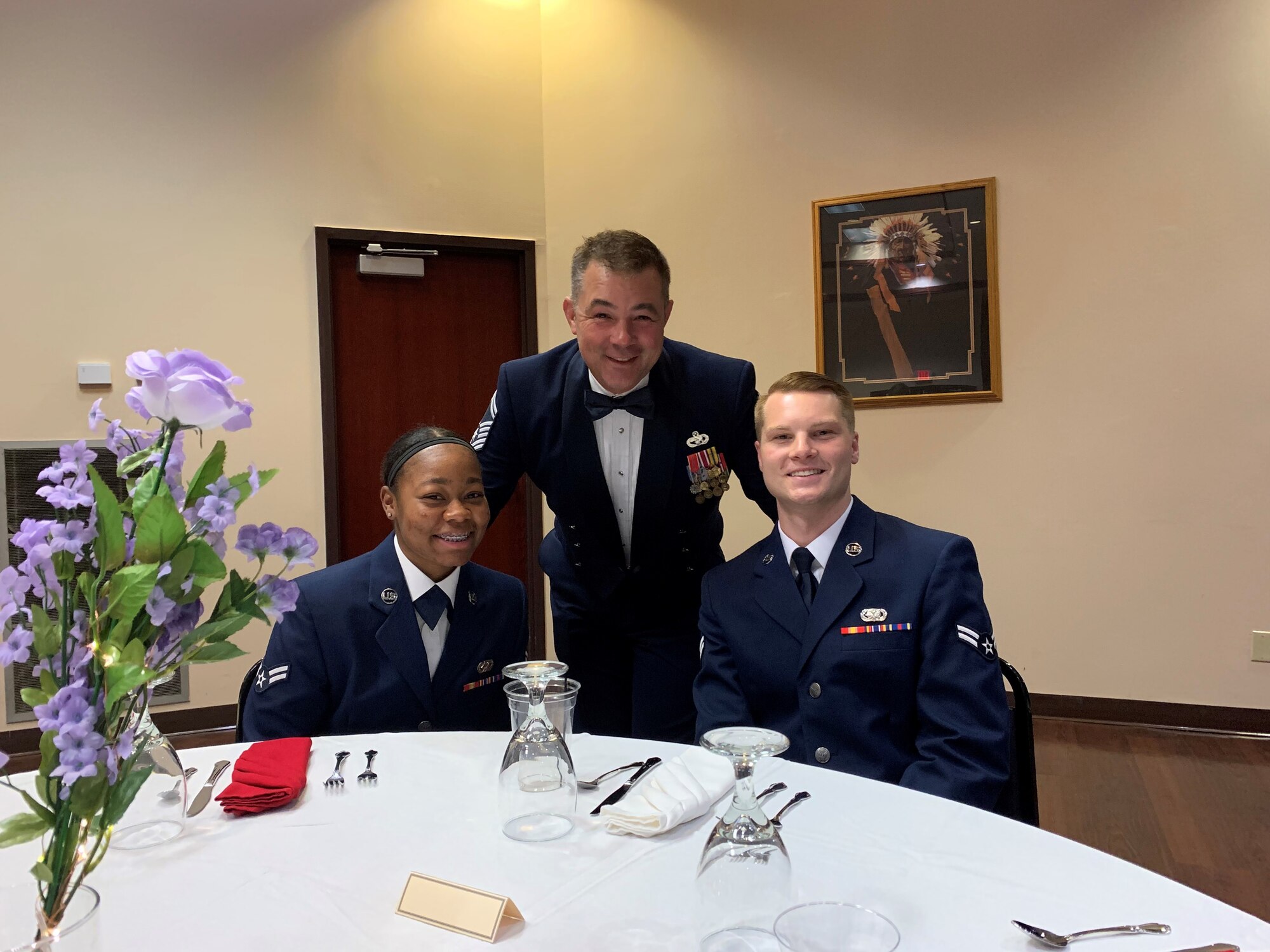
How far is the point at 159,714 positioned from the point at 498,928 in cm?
365

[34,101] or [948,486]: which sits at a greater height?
[34,101]

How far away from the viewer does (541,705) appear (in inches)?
42.3

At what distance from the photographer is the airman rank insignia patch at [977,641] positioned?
1.55 metres

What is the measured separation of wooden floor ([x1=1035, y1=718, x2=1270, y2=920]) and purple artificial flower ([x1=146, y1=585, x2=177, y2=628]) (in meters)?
2.47

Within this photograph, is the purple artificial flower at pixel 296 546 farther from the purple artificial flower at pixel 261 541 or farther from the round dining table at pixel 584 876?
A: the round dining table at pixel 584 876

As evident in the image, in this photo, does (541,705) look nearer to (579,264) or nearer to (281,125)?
(579,264)

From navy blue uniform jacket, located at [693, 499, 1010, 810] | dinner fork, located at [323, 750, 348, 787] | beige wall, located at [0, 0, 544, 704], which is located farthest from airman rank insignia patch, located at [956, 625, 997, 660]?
beige wall, located at [0, 0, 544, 704]

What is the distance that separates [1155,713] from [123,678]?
407 centimetres

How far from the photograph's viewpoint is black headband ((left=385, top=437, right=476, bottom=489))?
189cm

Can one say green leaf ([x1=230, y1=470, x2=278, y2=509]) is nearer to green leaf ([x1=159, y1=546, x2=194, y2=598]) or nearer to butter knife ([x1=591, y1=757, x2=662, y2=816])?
green leaf ([x1=159, y1=546, x2=194, y2=598])

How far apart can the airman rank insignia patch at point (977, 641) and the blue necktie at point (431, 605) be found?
0.98 m

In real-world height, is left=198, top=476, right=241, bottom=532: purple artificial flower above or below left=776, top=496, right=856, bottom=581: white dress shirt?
above

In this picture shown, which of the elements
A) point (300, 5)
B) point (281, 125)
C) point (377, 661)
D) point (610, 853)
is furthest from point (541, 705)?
point (300, 5)

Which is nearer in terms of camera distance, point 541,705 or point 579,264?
point 541,705
